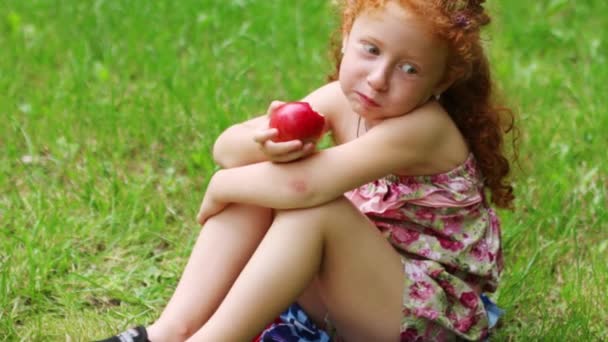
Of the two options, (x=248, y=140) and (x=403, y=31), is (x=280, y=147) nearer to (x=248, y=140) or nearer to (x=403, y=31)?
(x=248, y=140)

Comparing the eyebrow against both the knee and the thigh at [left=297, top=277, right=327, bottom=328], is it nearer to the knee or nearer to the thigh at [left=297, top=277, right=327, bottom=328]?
the knee

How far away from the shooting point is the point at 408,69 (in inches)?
82.6

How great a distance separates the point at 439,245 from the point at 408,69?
1.43 ft

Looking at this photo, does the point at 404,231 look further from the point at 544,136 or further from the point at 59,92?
the point at 59,92

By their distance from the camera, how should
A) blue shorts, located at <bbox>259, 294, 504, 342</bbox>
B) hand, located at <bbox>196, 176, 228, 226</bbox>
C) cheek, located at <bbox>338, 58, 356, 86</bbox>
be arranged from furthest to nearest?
blue shorts, located at <bbox>259, 294, 504, 342</bbox>, hand, located at <bbox>196, 176, 228, 226</bbox>, cheek, located at <bbox>338, 58, 356, 86</bbox>

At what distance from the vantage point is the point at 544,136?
11.3ft

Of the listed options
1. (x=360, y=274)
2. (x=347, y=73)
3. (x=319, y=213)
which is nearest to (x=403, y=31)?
(x=347, y=73)

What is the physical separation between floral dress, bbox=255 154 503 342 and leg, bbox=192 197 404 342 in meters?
0.05

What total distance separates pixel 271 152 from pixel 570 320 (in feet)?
3.13

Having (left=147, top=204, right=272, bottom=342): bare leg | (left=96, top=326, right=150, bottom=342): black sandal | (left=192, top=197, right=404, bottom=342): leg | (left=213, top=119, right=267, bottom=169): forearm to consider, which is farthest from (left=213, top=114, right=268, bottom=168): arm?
(left=96, top=326, right=150, bottom=342): black sandal

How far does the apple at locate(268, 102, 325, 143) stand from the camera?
209cm

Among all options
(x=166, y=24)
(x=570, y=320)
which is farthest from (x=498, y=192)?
(x=166, y=24)

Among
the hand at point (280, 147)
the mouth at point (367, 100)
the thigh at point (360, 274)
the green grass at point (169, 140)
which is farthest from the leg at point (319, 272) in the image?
the green grass at point (169, 140)

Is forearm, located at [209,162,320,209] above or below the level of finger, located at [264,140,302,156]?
below
